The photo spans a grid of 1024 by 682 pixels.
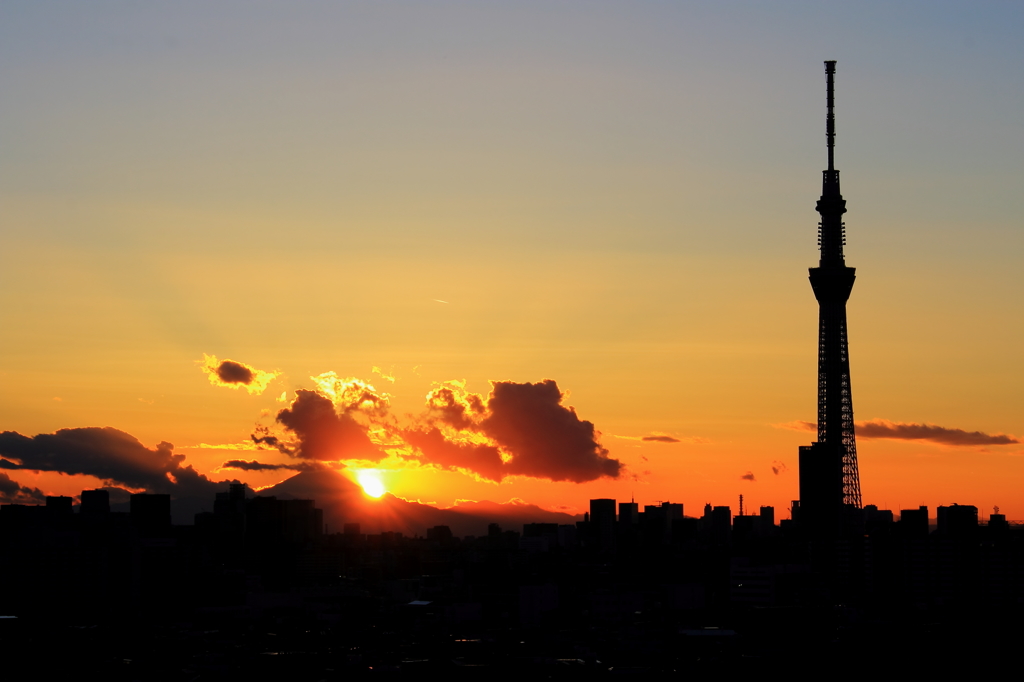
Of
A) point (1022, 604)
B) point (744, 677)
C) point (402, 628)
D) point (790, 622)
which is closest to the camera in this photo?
point (744, 677)

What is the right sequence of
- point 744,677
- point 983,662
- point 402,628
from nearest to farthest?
point 744,677 < point 983,662 < point 402,628

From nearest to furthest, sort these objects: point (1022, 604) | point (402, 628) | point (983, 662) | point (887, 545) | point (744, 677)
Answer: point (744, 677) < point (983, 662) < point (402, 628) < point (1022, 604) < point (887, 545)

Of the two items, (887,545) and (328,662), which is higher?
(887,545)

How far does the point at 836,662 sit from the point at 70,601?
93251 millimetres

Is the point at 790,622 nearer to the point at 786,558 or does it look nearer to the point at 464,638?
the point at 464,638

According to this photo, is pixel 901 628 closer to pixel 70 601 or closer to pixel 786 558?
pixel 786 558

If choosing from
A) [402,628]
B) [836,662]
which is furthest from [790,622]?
[402,628]

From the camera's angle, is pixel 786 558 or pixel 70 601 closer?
pixel 70 601

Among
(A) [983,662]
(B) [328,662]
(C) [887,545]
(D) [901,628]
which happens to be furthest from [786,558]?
(B) [328,662]

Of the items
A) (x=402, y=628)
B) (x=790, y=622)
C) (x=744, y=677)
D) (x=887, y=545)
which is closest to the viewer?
(x=744, y=677)

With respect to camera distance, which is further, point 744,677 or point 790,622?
point 790,622

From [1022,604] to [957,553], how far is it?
12.3 metres

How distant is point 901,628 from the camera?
14550 centimetres

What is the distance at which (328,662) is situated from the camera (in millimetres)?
126125
